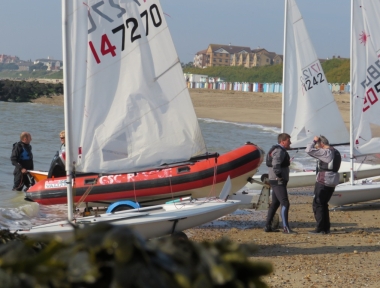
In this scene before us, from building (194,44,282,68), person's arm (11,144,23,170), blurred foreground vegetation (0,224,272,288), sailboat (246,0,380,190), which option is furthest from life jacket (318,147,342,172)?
building (194,44,282,68)

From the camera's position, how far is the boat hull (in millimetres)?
8703

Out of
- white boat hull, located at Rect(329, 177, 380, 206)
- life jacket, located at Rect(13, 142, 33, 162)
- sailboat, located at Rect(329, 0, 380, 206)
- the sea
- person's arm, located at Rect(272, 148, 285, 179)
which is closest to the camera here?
person's arm, located at Rect(272, 148, 285, 179)

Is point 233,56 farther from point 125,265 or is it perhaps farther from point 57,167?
point 125,265

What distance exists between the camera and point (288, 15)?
13.4 metres

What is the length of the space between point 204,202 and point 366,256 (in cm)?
178

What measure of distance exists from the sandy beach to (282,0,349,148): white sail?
1505 mm

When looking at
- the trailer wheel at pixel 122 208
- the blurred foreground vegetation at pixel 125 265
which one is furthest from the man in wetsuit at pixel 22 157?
the blurred foreground vegetation at pixel 125 265

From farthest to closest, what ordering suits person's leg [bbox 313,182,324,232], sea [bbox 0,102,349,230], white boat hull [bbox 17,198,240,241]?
sea [bbox 0,102,349,230]
person's leg [bbox 313,182,324,232]
white boat hull [bbox 17,198,240,241]

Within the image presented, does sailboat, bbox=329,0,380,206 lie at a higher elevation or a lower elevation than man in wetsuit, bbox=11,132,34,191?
higher

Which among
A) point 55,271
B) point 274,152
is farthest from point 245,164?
point 55,271

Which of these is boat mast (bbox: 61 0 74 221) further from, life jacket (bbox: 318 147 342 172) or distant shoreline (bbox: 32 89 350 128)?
distant shoreline (bbox: 32 89 350 128)

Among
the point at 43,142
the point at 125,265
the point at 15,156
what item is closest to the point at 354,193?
the point at 15,156

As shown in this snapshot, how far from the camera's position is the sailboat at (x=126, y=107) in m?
6.93

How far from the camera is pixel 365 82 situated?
10977 millimetres
